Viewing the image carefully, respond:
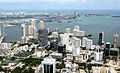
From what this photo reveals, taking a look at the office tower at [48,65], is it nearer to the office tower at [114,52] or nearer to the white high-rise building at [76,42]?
the office tower at [114,52]

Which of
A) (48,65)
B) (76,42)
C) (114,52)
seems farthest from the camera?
(76,42)

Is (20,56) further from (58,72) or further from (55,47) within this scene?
(58,72)

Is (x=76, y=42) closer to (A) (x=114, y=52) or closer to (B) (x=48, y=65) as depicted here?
(A) (x=114, y=52)

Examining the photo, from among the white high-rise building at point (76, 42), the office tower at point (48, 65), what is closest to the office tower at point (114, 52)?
the white high-rise building at point (76, 42)

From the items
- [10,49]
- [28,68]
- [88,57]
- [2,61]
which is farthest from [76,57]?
[10,49]

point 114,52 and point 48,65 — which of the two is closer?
point 48,65

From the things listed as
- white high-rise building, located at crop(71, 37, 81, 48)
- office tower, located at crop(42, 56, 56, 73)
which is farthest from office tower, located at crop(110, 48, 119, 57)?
office tower, located at crop(42, 56, 56, 73)

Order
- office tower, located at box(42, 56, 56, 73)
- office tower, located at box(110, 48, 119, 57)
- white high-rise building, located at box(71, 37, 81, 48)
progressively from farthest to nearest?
white high-rise building, located at box(71, 37, 81, 48) < office tower, located at box(110, 48, 119, 57) < office tower, located at box(42, 56, 56, 73)

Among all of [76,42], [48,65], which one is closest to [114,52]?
[76,42]

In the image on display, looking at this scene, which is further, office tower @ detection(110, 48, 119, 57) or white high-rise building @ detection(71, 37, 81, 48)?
white high-rise building @ detection(71, 37, 81, 48)

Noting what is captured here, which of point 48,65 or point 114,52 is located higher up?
point 48,65

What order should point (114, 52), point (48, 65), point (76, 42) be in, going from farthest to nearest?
point (76, 42), point (114, 52), point (48, 65)

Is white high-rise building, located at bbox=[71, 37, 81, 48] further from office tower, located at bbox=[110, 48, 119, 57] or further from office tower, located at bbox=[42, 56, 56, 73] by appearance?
office tower, located at bbox=[42, 56, 56, 73]
